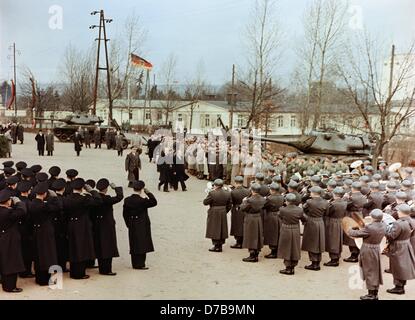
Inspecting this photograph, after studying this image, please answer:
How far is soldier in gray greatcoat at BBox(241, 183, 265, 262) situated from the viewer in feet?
33.2

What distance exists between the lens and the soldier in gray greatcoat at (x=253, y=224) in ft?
33.2

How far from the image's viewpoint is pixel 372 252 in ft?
26.7

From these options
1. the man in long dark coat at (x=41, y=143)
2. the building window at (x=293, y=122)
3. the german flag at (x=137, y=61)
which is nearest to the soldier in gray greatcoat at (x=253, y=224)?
the man in long dark coat at (x=41, y=143)

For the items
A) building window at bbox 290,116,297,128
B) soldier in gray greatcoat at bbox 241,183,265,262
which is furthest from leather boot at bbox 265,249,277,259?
building window at bbox 290,116,297,128

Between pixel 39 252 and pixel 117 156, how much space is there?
20.5 m

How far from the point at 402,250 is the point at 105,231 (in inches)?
181

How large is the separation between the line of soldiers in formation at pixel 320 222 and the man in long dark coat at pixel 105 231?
2368mm

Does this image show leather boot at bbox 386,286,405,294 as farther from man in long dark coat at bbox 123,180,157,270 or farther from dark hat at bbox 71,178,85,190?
dark hat at bbox 71,178,85,190

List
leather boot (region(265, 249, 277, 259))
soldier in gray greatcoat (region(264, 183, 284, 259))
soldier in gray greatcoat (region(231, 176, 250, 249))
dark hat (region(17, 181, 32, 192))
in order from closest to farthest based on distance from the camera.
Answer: dark hat (region(17, 181, 32, 192)) < soldier in gray greatcoat (region(264, 183, 284, 259)) < leather boot (region(265, 249, 277, 259)) < soldier in gray greatcoat (region(231, 176, 250, 249))

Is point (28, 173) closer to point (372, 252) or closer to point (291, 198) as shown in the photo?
point (291, 198)

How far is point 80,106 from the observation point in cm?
4862

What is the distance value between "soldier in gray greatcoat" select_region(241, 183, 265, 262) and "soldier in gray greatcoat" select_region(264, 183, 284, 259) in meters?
0.21

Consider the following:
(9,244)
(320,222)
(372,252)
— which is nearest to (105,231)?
(9,244)
